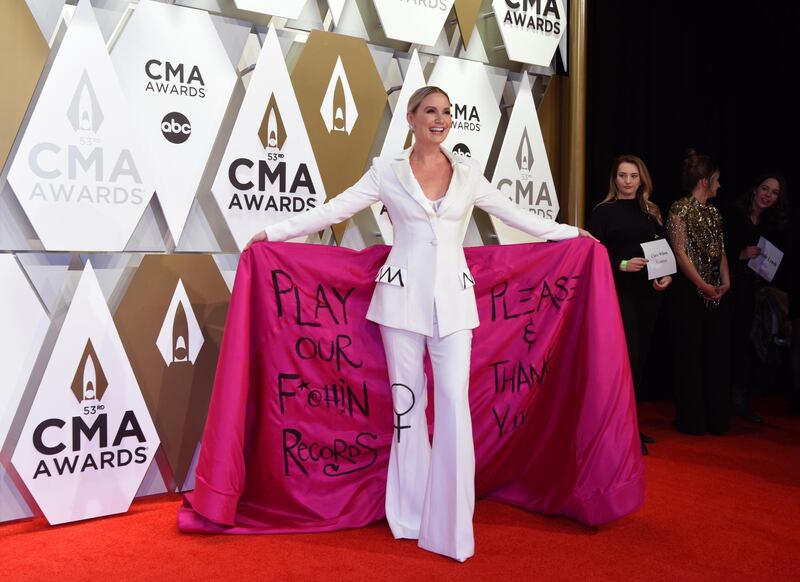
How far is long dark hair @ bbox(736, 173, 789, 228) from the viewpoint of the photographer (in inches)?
196

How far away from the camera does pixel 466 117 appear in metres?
4.29

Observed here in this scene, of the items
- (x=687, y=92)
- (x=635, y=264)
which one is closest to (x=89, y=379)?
(x=635, y=264)

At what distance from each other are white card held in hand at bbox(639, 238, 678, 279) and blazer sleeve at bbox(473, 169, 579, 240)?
1109mm

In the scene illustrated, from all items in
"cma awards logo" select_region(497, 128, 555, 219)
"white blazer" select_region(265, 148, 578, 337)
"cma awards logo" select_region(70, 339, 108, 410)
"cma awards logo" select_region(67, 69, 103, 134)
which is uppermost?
"cma awards logo" select_region(497, 128, 555, 219)

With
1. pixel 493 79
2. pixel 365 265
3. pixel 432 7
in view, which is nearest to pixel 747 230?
pixel 493 79

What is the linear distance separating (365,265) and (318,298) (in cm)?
24

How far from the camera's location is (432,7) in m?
4.11

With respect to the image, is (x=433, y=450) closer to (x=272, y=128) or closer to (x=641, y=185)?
(x=272, y=128)

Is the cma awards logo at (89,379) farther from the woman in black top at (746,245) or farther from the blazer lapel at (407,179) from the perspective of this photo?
the woman in black top at (746,245)

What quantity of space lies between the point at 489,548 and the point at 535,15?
300 centimetres

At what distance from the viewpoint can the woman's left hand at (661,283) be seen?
4.40 meters

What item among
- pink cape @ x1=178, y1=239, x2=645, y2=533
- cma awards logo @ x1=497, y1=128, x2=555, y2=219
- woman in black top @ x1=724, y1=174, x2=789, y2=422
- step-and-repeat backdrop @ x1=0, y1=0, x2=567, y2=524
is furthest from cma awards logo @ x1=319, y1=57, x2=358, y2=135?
woman in black top @ x1=724, y1=174, x2=789, y2=422

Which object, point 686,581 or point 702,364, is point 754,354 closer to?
point 702,364

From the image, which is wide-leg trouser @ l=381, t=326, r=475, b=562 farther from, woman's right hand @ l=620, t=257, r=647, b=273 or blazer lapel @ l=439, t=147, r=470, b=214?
woman's right hand @ l=620, t=257, r=647, b=273
